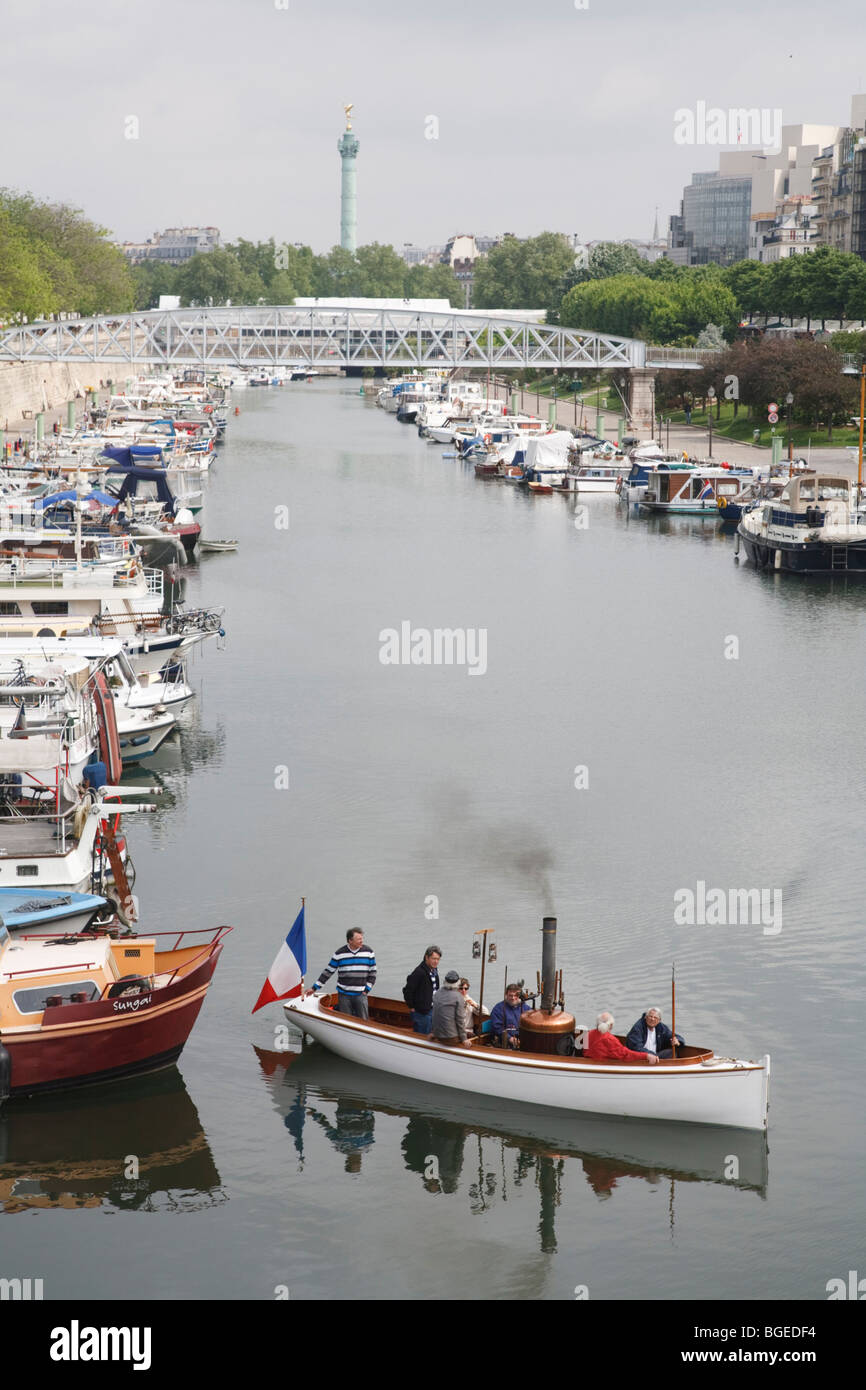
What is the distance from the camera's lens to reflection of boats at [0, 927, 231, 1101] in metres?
19.0

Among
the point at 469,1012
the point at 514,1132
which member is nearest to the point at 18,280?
the point at 469,1012

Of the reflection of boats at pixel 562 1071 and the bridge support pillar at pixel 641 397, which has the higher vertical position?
the bridge support pillar at pixel 641 397

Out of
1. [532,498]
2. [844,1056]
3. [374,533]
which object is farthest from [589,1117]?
[532,498]

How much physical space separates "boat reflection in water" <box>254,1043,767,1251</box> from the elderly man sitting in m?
0.87

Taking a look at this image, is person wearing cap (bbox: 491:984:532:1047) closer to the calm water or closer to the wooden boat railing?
the wooden boat railing

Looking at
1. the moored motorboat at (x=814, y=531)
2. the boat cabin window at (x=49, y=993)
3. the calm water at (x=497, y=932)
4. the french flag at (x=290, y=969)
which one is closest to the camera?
the calm water at (x=497, y=932)

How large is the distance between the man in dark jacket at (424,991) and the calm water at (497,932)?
0.76m

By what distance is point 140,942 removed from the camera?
20.5 metres

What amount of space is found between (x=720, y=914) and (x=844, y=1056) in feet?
16.6

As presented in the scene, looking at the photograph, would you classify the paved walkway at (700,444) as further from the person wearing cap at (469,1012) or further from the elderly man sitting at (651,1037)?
the elderly man sitting at (651,1037)

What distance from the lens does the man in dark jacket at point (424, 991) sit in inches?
783

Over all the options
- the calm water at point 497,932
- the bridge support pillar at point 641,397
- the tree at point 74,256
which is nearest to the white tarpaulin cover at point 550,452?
the bridge support pillar at point 641,397

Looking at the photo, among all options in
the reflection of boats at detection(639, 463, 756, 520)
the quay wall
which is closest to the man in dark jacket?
the reflection of boats at detection(639, 463, 756, 520)

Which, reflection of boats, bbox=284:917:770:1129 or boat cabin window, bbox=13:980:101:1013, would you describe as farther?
boat cabin window, bbox=13:980:101:1013
